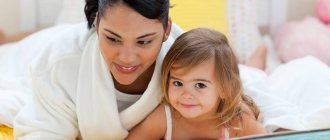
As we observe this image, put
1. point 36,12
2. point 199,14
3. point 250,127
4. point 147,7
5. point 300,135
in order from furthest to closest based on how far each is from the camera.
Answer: point 36,12 → point 199,14 → point 250,127 → point 147,7 → point 300,135

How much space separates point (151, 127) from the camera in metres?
1.41

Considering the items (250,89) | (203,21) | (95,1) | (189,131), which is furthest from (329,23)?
(95,1)

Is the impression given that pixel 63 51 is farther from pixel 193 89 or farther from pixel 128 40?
pixel 193 89

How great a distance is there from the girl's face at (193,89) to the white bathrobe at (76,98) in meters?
0.07

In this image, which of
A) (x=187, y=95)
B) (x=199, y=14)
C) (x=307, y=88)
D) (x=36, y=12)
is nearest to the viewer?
(x=187, y=95)

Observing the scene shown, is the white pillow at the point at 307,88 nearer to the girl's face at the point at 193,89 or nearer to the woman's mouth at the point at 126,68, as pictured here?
the girl's face at the point at 193,89

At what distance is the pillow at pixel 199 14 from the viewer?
2051 millimetres

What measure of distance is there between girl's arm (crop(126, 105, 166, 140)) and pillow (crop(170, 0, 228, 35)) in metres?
0.68

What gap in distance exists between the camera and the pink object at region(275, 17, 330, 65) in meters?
2.17

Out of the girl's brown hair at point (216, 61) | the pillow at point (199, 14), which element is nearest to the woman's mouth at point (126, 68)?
the girl's brown hair at point (216, 61)

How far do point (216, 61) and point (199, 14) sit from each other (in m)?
0.78

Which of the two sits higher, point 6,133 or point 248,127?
point 248,127

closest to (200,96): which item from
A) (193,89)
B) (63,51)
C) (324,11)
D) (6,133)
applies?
(193,89)

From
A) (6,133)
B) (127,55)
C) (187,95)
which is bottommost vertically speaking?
(6,133)
